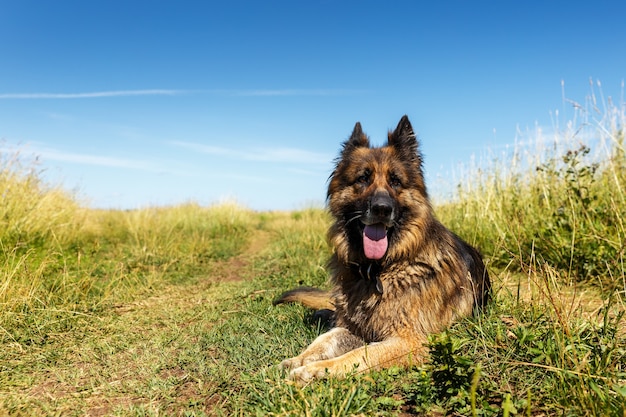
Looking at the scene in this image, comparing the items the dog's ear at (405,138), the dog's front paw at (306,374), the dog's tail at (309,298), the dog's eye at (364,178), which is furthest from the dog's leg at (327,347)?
the dog's ear at (405,138)

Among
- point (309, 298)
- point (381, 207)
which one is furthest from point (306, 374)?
point (309, 298)

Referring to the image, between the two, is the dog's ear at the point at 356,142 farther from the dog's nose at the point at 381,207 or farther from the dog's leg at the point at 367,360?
the dog's leg at the point at 367,360

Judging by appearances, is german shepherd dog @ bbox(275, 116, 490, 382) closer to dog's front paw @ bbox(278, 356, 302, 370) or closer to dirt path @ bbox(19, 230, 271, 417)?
dog's front paw @ bbox(278, 356, 302, 370)

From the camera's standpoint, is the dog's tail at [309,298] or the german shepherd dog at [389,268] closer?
the german shepherd dog at [389,268]

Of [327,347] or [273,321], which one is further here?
[273,321]

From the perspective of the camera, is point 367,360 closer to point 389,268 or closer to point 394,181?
point 389,268

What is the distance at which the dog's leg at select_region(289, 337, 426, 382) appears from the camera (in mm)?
2934

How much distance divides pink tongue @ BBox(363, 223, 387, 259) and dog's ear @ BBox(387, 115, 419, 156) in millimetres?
958

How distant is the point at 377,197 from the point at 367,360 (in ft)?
4.57

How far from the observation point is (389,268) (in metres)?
3.71

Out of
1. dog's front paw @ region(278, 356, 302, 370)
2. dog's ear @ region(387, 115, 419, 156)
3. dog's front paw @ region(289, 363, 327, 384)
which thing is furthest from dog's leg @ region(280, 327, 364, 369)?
dog's ear @ region(387, 115, 419, 156)

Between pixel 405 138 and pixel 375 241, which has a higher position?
pixel 405 138

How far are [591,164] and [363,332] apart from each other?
5518 millimetres

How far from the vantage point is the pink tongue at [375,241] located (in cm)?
370
